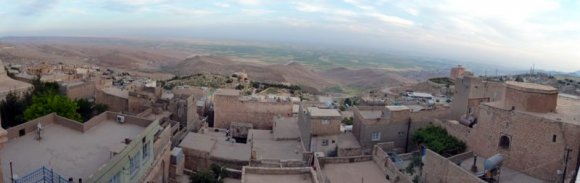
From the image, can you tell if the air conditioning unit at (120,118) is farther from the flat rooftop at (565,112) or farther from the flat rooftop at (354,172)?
the flat rooftop at (565,112)

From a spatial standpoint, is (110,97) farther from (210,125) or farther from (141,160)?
(141,160)

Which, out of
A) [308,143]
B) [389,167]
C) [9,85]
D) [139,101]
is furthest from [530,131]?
[9,85]

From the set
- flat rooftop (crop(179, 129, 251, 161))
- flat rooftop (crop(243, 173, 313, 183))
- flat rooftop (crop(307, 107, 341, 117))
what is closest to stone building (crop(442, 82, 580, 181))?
flat rooftop (crop(307, 107, 341, 117))

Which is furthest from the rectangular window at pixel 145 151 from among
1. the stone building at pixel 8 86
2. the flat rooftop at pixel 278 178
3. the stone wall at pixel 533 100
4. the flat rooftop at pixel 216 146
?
the stone building at pixel 8 86

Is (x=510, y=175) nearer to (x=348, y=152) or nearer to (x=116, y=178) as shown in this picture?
(x=348, y=152)

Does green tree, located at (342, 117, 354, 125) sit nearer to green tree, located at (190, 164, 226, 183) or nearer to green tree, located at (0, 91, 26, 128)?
green tree, located at (190, 164, 226, 183)

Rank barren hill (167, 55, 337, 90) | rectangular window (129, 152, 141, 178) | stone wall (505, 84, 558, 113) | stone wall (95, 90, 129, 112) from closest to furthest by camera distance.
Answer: rectangular window (129, 152, 141, 178), stone wall (505, 84, 558, 113), stone wall (95, 90, 129, 112), barren hill (167, 55, 337, 90)

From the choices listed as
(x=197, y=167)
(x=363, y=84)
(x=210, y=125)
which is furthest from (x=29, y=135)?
(x=363, y=84)
